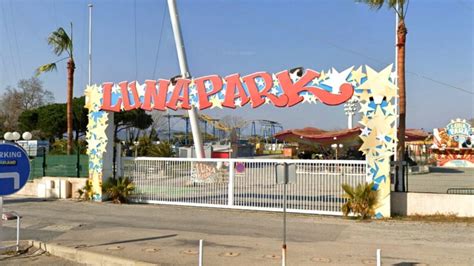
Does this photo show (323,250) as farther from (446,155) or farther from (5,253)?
(446,155)

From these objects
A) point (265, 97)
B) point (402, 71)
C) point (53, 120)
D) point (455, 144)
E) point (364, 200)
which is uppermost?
point (402, 71)

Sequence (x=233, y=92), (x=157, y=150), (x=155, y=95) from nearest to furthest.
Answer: (x=233, y=92) < (x=155, y=95) < (x=157, y=150)

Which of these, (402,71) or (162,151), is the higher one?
(402,71)

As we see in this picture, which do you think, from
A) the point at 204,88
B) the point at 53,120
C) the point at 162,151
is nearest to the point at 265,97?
the point at 204,88

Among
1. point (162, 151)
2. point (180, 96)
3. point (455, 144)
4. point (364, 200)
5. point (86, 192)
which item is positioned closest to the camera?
point (364, 200)

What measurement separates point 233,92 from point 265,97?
1.11m

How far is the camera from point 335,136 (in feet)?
145

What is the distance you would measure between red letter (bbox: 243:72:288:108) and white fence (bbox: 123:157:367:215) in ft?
6.16

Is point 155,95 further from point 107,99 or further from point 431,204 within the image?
point 431,204

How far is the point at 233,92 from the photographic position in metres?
15.4

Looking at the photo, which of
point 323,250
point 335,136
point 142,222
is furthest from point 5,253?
point 335,136

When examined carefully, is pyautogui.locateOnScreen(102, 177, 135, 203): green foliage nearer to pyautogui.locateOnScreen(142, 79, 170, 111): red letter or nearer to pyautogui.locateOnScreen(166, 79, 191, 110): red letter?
pyautogui.locateOnScreen(142, 79, 170, 111): red letter

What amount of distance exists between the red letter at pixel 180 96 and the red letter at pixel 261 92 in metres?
2.14

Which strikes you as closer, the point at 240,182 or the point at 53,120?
the point at 240,182
